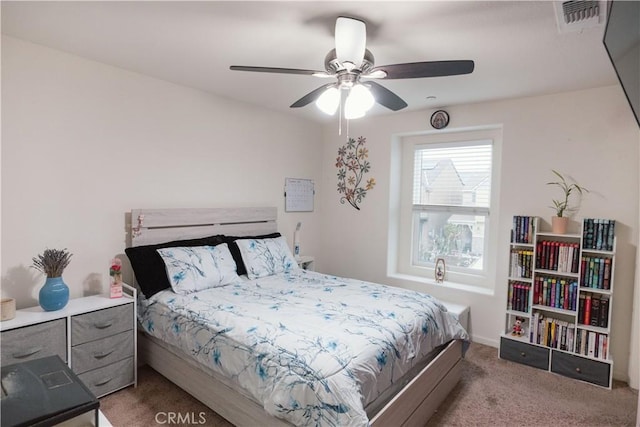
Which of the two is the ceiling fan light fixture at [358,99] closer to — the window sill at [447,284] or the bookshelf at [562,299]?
the bookshelf at [562,299]

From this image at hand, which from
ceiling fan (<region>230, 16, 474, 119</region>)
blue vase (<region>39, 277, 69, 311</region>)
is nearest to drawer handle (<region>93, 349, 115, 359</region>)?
blue vase (<region>39, 277, 69, 311</region>)

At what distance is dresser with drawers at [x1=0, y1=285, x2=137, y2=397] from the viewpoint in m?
1.90

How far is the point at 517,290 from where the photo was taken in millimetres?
2988

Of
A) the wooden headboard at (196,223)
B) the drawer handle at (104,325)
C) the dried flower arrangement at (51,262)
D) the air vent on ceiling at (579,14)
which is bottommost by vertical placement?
the drawer handle at (104,325)

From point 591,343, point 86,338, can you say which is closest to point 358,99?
point 86,338

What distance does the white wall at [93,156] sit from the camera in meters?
2.14

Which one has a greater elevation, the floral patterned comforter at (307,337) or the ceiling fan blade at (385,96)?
the ceiling fan blade at (385,96)

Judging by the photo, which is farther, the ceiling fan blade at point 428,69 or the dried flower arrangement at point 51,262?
the dried flower arrangement at point 51,262

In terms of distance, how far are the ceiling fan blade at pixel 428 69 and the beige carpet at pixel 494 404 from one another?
6.71 ft

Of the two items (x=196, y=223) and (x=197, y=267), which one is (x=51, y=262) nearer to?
(x=197, y=267)

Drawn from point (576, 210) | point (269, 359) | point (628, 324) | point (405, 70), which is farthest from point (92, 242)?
point (628, 324)

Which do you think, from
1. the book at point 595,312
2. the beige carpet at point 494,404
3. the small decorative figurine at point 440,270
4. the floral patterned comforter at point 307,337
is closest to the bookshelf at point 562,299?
the book at point 595,312

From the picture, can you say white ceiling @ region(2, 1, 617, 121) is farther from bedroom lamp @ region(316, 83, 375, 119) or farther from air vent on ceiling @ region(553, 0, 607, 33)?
bedroom lamp @ region(316, 83, 375, 119)

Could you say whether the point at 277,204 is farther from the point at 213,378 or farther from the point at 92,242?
the point at 213,378
